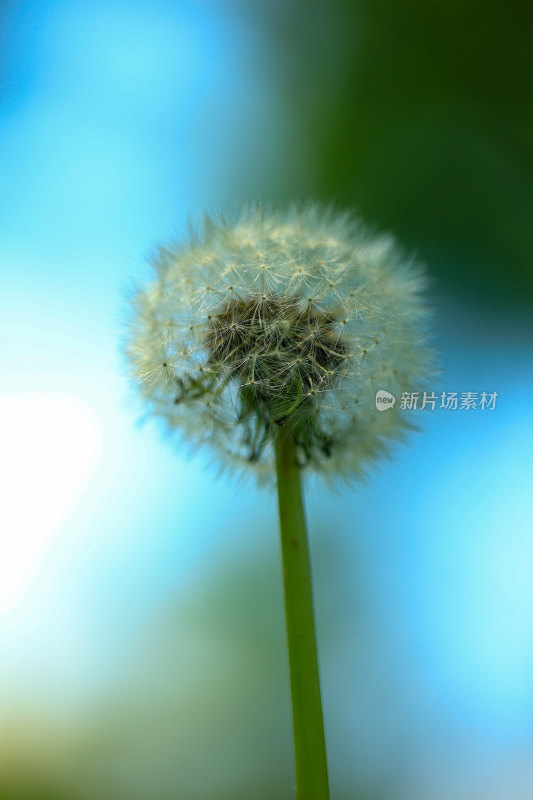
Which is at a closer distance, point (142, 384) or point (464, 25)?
point (142, 384)

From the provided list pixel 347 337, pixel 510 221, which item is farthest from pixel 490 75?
pixel 347 337

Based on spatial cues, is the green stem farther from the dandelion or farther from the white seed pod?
the white seed pod

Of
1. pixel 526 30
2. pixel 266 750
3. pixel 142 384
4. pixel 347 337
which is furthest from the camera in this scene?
pixel 526 30

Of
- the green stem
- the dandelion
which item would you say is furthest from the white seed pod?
the green stem

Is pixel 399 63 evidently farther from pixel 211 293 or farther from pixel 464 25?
pixel 211 293

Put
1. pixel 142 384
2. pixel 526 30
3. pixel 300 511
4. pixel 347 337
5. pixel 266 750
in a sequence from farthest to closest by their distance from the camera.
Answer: pixel 526 30, pixel 266 750, pixel 142 384, pixel 347 337, pixel 300 511
